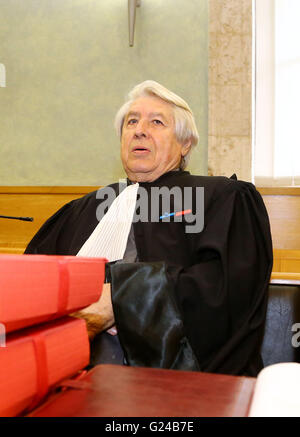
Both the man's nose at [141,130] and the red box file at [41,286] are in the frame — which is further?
the man's nose at [141,130]

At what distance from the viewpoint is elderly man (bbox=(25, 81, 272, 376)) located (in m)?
1.36

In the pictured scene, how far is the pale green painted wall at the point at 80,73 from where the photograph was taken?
388 cm

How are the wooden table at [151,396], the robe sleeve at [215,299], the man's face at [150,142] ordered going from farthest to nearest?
the man's face at [150,142], the robe sleeve at [215,299], the wooden table at [151,396]

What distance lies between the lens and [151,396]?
0.61 meters

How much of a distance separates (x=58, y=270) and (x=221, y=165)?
3.12 metres

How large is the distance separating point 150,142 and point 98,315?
1.03m
